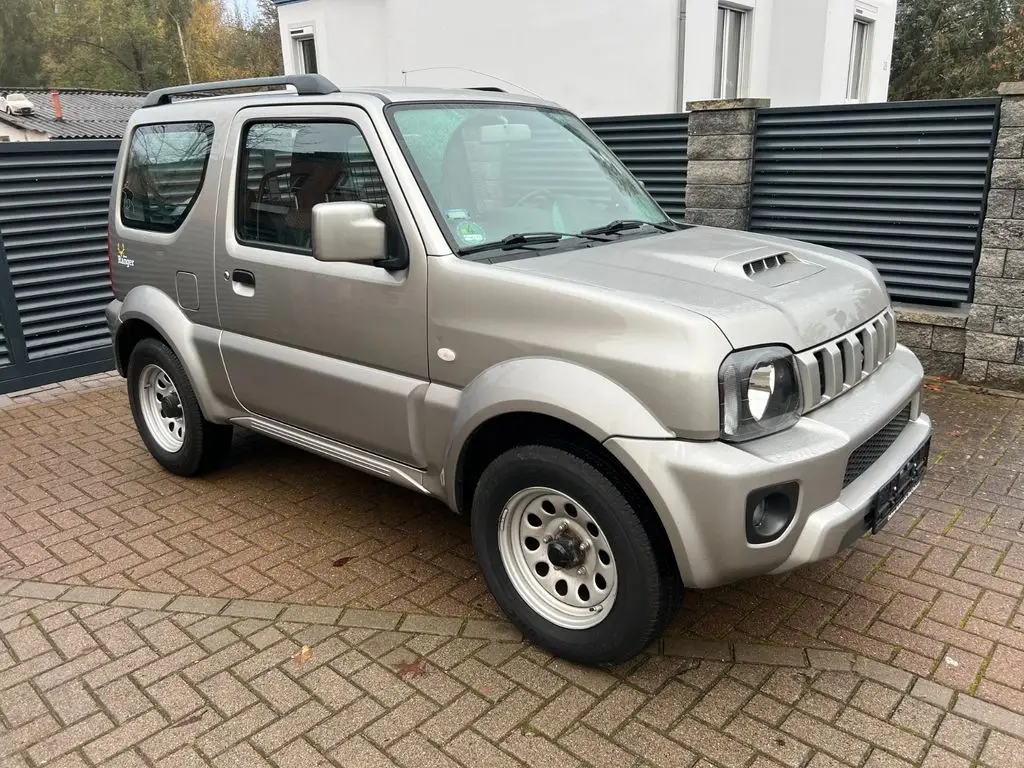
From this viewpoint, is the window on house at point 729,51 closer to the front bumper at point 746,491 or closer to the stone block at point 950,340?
the stone block at point 950,340

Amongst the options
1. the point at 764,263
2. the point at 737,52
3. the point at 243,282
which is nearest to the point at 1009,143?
the point at 764,263

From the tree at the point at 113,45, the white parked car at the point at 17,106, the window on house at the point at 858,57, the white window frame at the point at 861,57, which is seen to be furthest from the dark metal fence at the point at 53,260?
the tree at the point at 113,45

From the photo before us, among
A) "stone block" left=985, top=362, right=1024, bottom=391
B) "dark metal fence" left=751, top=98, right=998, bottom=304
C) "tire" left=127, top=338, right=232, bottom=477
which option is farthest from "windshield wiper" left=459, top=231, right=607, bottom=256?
"stone block" left=985, top=362, right=1024, bottom=391

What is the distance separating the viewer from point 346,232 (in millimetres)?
3217

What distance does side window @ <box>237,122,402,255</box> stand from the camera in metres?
3.58

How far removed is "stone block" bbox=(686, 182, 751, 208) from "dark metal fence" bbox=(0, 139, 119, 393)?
5107 mm

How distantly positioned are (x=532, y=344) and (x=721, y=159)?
16.5 ft

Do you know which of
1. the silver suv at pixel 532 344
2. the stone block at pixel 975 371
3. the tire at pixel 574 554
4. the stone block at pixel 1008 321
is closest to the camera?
the silver suv at pixel 532 344

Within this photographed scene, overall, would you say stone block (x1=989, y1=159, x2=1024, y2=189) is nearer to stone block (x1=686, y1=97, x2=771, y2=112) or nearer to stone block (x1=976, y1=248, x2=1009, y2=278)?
stone block (x1=976, y1=248, x2=1009, y2=278)

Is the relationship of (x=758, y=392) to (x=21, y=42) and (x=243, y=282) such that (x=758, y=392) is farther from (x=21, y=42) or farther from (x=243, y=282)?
(x=21, y=42)

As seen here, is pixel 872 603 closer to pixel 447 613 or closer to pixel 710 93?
pixel 447 613

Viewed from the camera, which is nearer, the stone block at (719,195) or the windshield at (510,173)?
the windshield at (510,173)

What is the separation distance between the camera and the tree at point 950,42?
26141mm

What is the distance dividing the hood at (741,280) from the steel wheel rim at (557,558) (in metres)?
0.81
